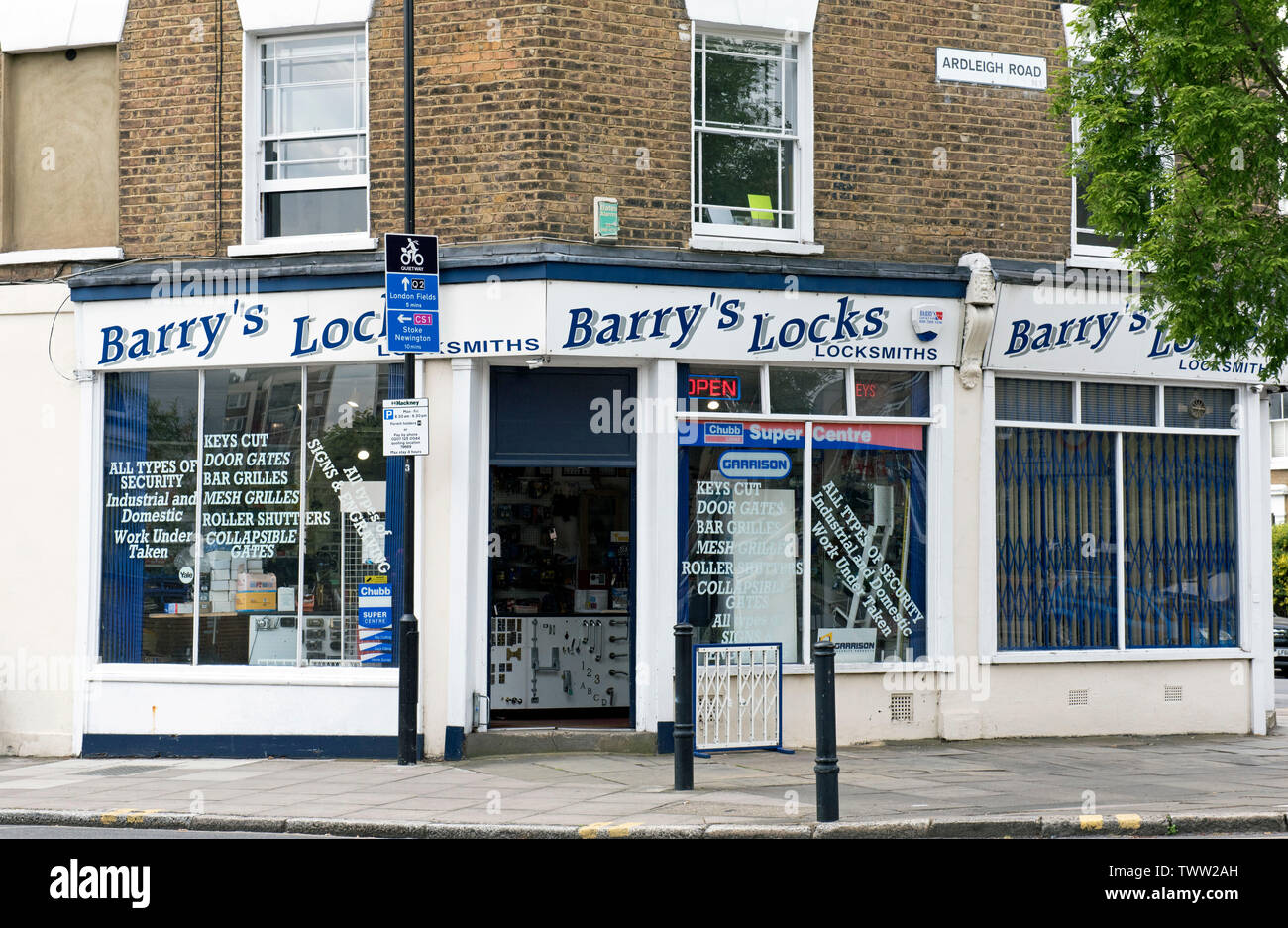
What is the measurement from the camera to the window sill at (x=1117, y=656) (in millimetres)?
13680

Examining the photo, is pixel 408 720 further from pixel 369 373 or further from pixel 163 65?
pixel 163 65

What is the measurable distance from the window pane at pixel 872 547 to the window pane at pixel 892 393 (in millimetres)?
188

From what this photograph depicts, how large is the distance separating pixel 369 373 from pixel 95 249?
2963 mm

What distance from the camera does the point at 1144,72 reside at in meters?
11.1

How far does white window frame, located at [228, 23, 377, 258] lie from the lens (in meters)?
13.0

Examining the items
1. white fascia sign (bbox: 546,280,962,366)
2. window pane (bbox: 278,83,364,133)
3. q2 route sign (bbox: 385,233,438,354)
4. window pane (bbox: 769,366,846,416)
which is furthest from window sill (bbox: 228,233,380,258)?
window pane (bbox: 769,366,846,416)

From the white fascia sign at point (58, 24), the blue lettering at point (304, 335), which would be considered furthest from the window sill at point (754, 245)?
the white fascia sign at point (58, 24)

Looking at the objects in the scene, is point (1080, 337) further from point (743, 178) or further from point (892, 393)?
point (743, 178)

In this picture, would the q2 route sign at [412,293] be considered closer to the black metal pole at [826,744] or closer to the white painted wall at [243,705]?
the white painted wall at [243,705]

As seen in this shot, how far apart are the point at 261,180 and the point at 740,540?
568cm

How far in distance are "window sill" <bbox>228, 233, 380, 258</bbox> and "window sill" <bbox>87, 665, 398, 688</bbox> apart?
3841 millimetres

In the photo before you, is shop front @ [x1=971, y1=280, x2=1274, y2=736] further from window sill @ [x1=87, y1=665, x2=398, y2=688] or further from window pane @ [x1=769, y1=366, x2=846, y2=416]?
window sill @ [x1=87, y1=665, x2=398, y2=688]

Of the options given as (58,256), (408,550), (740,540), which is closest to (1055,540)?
(740,540)
